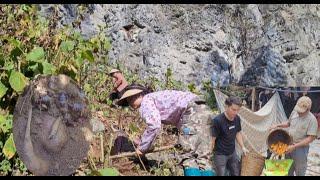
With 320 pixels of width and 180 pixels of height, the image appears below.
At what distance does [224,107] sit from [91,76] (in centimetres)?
223

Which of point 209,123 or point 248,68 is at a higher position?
point 248,68

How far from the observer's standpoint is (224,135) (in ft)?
11.7

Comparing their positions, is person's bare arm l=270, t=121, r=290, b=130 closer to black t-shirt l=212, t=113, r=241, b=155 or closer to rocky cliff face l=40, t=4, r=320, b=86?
black t-shirt l=212, t=113, r=241, b=155

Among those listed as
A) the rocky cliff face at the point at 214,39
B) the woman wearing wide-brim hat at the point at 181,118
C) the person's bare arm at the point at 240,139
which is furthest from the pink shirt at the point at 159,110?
the rocky cliff face at the point at 214,39

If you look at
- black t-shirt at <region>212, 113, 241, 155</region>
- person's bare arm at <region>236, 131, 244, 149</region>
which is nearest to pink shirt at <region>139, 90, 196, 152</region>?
black t-shirt at <region>212, 113, 241, 155</region>

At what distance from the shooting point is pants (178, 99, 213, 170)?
3752 mm

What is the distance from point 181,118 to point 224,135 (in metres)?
0.66

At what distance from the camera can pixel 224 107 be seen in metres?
3.72

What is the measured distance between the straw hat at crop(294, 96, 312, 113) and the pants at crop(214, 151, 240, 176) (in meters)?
0.60

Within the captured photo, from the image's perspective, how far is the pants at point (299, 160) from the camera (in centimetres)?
352

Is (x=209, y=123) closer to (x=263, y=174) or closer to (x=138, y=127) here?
(x=263, y=174)

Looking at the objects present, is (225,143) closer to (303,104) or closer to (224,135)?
(224,135)

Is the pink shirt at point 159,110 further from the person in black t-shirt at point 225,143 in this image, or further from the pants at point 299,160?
the pants at point 299,160

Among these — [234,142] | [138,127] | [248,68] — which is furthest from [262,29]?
[234,142]
